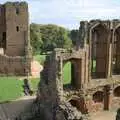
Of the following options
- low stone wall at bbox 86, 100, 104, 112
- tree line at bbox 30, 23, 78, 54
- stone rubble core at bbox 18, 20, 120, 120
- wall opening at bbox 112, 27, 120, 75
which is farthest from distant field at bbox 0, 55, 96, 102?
tree line at bbox 30, 23, 78, 54

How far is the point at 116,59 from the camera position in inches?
1069

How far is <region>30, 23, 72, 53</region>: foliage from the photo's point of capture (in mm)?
57250

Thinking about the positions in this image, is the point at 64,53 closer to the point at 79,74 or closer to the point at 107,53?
the point at 79,74

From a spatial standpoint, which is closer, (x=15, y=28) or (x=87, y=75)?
(x=87, y=75)

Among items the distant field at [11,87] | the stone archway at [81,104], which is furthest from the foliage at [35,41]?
the stone archway at [81,104]

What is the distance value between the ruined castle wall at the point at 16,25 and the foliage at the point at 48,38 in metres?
19.1

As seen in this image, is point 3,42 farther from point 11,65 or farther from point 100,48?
point 100,48

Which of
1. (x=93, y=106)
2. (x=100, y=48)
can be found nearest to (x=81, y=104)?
(x=93, y=106)

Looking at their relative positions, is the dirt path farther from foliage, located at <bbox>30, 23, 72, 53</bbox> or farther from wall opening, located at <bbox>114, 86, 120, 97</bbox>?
foliage, located at <bbox>30, 23, 72, 53</bbox>

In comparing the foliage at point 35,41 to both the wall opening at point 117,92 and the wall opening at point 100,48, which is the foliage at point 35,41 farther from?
the wall opening at point 117,92

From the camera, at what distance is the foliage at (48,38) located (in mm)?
57250

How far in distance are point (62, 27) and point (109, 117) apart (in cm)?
4446

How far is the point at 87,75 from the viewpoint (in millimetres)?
24016

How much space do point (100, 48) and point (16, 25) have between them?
45.8 feet
